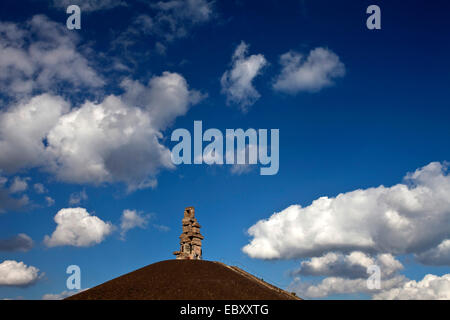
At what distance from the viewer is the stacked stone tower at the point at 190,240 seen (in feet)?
199

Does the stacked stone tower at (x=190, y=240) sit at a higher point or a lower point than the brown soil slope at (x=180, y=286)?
higher

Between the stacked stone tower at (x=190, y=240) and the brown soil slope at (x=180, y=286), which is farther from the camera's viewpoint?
the stacked stone tower at (x=190, y=240)

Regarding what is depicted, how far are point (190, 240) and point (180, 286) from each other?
2171 centimetres

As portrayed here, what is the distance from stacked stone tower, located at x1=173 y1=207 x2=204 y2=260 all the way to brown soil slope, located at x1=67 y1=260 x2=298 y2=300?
11.7m

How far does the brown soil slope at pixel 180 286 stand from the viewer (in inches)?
1480

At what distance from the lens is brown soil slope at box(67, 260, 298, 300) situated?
123 ft

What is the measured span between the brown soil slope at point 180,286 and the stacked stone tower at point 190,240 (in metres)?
11.7
